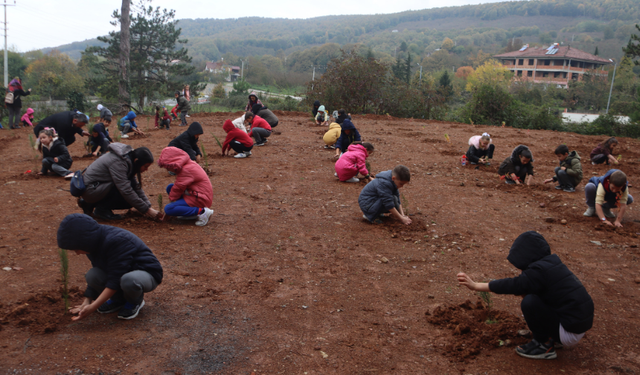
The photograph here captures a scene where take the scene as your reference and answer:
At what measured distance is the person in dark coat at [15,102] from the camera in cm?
1460

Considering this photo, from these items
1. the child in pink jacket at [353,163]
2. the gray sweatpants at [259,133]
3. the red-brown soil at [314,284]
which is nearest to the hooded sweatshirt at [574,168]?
the red-brown soil at [314,284]

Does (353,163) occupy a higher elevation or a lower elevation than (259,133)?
lower

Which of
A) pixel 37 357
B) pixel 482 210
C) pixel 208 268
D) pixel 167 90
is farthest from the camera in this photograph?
pixel 167 90

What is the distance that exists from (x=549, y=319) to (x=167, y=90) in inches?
1261

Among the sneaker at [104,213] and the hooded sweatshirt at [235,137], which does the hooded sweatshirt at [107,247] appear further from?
the hooded sweatshirt at [235,137]

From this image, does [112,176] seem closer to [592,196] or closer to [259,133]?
[592,196]

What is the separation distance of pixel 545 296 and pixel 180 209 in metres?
4.55

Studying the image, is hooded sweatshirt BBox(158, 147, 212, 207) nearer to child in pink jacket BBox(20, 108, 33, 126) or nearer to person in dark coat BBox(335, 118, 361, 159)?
person in dark coat BBox(335, 118, 361, 159)

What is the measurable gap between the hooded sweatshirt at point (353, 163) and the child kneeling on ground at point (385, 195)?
2082 millimetres

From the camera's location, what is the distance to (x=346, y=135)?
10227 mm

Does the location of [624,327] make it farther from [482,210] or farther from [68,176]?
[68,176]

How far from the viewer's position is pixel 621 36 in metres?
140

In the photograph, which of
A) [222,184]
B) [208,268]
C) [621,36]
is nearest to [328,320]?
[208,268]

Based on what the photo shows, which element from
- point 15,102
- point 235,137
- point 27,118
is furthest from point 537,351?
point 27,118
